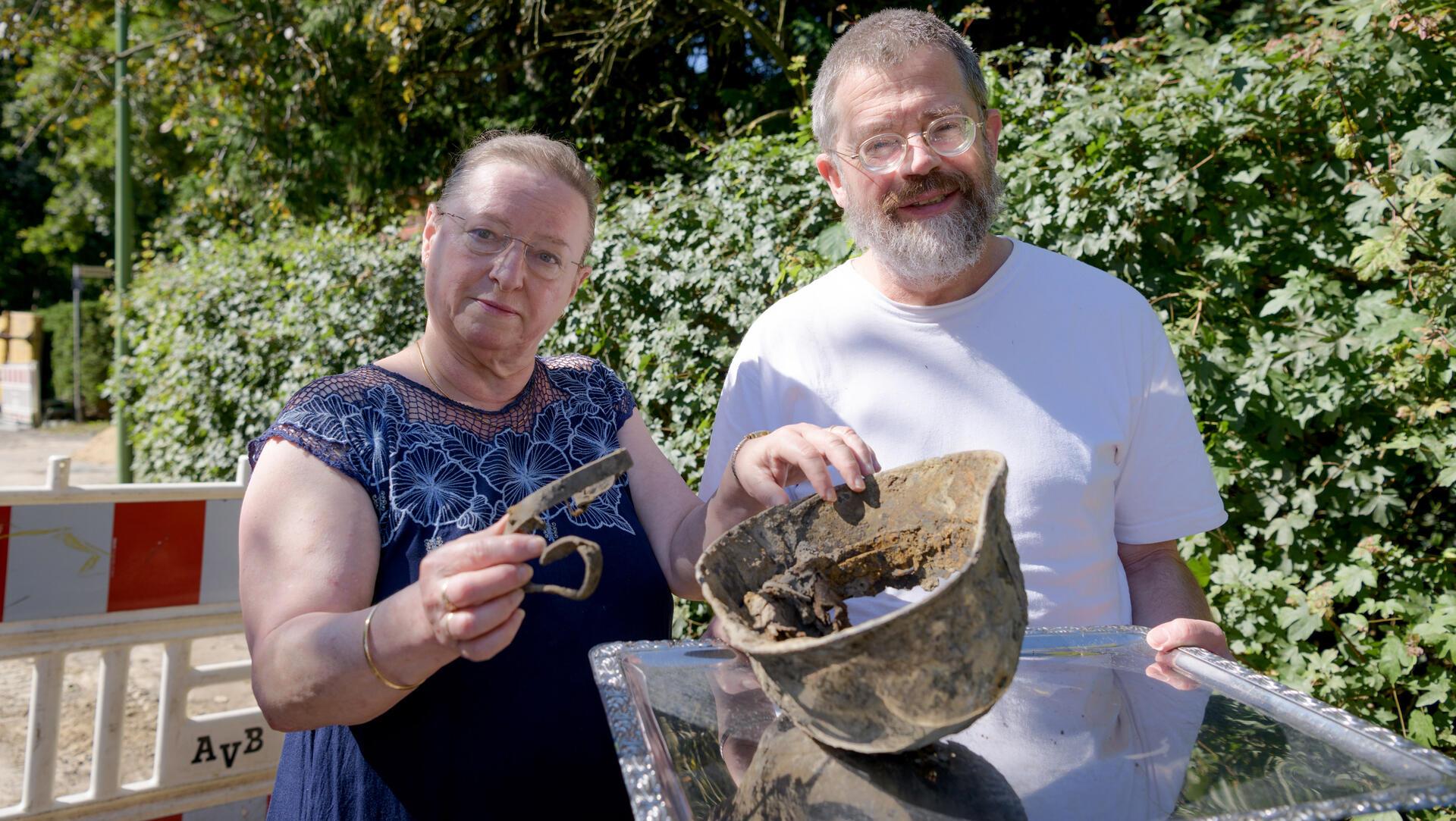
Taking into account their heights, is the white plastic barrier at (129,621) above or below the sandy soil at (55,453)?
above

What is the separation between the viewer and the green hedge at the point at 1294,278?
7.77 ft

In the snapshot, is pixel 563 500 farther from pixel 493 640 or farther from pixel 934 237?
pixel 934 237

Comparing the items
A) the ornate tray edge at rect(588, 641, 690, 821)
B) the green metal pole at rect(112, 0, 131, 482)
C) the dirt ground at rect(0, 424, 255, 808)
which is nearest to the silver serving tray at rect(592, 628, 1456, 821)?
the ornate tray edge at rect(588, 641, 690, 821)

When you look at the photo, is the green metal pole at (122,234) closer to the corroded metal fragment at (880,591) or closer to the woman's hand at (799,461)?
the woman's hand at (799,461)

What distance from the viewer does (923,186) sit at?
6.24 ft

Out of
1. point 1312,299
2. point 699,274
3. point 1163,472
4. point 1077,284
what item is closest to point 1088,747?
point 1163,472

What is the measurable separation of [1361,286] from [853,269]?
1488mm

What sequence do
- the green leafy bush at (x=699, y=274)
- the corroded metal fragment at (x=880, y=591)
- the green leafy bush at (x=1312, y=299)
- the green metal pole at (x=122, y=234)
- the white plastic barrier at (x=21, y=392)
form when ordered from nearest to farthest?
the corroded metal fragment at (x=880, y=591) → the green leafy bush at (x=1312, y=299) → the green leafy bush at (x=699, y=274) → the green metal pole at (x=122, y=234) → the white plastic barrier at (x=21, y=392)

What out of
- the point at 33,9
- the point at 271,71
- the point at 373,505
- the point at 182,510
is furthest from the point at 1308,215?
the point at 33,9

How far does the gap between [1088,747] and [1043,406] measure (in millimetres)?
777

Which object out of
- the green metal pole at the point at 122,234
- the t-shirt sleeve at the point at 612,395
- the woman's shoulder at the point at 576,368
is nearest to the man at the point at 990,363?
the t-shirt sleeve at the point at 612,395

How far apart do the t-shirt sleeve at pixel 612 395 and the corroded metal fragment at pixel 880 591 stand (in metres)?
0.77

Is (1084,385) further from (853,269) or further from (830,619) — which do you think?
(830,619)

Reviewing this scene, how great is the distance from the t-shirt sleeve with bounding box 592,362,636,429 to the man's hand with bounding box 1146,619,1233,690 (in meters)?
1.06
